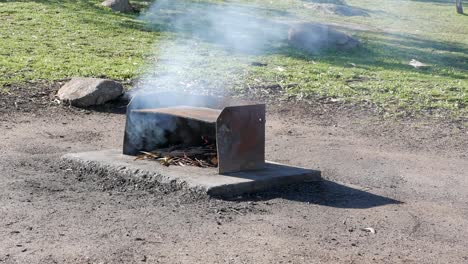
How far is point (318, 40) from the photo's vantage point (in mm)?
15031

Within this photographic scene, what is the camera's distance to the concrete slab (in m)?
6.12

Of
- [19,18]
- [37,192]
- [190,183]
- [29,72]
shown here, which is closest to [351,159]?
[190,183]

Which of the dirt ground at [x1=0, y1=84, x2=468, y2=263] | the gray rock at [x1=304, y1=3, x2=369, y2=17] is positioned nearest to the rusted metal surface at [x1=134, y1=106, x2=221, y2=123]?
the dirt ground at [x1=0, y1=84, x2=468, y2=263]

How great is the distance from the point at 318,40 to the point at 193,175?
9.09 meters

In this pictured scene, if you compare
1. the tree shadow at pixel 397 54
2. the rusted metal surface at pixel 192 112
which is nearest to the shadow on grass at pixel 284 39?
the tree shadow at pixel 397 54

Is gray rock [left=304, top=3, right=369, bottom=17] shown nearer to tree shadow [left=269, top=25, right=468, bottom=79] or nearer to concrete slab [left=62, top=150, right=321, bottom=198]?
tree shadow [left=269, top=25, right=468, bottom=79]

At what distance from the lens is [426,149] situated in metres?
8.46

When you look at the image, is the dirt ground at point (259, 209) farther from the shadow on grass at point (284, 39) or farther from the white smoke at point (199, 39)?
the shadow on grass at point (284, 39)

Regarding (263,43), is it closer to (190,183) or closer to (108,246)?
(190,183)

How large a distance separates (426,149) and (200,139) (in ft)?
8.62

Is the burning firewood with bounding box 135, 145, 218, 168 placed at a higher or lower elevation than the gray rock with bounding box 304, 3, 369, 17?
higher

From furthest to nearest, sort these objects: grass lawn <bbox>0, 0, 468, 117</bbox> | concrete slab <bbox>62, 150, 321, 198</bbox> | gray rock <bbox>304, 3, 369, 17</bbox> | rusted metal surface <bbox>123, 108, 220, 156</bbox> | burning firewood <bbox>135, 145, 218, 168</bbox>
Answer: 1. gray rock <bbox>304, 3, 369, 17</bbox>
2. grass lawn <bbox>0, 0, 468, 117</bbox>
3. rusted metal surface <bbox>123, 108, 220, 156</bbox>
4. burning firewood <bbox>135, 145, 218, 168</bbox>
5. concrete slab <bbox>62, 150, 321, 198</bbox>

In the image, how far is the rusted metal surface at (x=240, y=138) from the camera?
20.8 feet

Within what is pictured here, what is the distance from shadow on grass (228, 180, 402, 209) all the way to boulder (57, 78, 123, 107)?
3.89m
